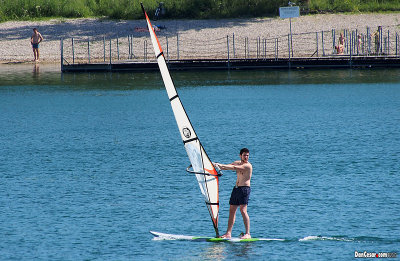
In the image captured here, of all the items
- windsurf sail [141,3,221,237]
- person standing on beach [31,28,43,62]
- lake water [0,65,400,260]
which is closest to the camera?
windsurf sail [141,3,221,237]

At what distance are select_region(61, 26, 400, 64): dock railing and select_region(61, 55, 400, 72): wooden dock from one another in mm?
581

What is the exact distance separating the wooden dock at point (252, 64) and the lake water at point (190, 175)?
4.68m

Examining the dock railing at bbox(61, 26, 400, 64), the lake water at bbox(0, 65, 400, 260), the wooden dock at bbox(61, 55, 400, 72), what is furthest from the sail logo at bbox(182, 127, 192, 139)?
the dock railing at bbox(61, 26, 400, 64)

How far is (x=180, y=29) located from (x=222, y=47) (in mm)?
4777

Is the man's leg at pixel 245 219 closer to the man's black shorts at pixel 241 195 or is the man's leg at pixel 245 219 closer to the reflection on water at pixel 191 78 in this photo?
the man's black shorts at pixel 241 195

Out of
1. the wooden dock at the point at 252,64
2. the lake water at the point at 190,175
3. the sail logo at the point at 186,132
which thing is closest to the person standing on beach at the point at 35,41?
the wooden dock at the point at 252,64

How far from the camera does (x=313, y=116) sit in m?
36.4

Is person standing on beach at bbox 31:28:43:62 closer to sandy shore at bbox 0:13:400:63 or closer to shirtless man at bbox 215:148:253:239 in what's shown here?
sandy shore at bbox 0:13:400:63

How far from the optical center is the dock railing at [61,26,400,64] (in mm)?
55031

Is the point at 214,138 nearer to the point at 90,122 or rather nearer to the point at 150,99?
the point at 90,122

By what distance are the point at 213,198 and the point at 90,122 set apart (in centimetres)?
2038

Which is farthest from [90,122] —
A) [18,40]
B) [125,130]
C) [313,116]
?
[18,40]

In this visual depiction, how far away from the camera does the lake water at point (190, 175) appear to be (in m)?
17.2

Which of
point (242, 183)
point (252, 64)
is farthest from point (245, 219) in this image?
point (252, 64)
